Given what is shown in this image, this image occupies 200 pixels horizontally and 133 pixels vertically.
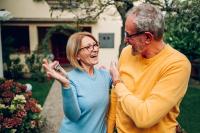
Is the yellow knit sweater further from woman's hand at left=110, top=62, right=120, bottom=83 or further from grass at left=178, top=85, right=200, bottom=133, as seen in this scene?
grass at left=178, top=85, right=200, bottom=133

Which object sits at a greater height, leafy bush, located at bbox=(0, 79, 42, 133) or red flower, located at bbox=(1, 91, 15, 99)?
red flower, located at bbox=(1, 91, 15, 99)

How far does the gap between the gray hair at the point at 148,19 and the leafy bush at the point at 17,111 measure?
4968 millimetres

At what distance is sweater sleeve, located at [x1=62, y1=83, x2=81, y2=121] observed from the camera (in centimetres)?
279

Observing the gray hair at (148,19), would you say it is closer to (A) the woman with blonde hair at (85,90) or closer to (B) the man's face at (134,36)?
(B) the man's face at (134,36)

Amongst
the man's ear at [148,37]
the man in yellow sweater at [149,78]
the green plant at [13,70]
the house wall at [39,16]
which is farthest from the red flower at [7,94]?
the house wall at [39,16]

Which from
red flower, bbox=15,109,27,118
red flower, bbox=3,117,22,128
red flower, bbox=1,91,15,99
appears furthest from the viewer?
red flower, bbox=1,91,15,99

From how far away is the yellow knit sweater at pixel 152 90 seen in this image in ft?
7.84

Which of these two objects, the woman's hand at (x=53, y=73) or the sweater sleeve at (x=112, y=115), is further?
the sweater sleeve at (x=112, y=115)

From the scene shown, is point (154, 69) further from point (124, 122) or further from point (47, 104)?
point (47, 104)

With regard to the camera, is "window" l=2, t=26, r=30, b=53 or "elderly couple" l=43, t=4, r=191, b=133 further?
"window" l=2, t=26, r=30, b=53

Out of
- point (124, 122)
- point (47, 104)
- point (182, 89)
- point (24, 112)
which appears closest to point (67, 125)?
point (124, 122)

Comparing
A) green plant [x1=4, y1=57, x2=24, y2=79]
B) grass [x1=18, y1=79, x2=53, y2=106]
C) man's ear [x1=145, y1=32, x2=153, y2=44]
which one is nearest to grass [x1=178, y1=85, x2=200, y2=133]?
grass [x1=18, y1=79, x2=53, y2=106]

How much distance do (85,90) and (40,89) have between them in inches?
415

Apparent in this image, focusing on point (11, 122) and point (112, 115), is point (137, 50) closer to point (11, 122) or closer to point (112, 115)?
point (112, 115)
